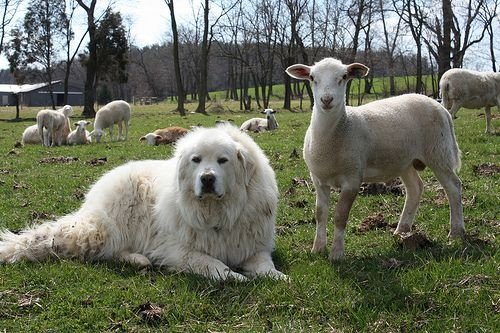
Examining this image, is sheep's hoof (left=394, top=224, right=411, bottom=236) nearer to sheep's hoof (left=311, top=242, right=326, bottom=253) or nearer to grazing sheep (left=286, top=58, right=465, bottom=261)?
grazing sheep (left=286, top=58, right=465, bottom=261)

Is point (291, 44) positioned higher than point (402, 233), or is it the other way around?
point (291, 44)

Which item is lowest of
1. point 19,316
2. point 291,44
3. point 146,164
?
point 19,316

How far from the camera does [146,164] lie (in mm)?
6105

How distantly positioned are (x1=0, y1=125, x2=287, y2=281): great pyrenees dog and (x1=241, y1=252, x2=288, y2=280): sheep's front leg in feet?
0.04

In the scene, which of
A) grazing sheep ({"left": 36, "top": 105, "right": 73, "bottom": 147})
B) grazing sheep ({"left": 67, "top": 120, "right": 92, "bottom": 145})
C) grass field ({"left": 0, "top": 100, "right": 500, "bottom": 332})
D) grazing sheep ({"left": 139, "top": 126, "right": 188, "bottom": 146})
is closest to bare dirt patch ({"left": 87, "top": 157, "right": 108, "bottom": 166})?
grazing sheep ({"left": 139, "top": 126, "right": 188, "bottom": 146})

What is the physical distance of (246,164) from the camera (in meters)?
5.11

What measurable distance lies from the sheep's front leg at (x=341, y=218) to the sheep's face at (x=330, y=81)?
0.79 metres

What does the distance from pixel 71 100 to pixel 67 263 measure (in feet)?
318

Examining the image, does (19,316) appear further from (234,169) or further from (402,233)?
(402,233)

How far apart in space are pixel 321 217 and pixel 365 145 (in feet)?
2.72

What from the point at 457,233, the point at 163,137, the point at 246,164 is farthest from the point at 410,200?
the point at 163,137

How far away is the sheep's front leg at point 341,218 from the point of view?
492 centimetres

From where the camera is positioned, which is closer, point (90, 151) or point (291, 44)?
point (90, 151)

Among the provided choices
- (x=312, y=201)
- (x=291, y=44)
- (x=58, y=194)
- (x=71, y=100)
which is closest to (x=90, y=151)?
(x=58, y=194)
